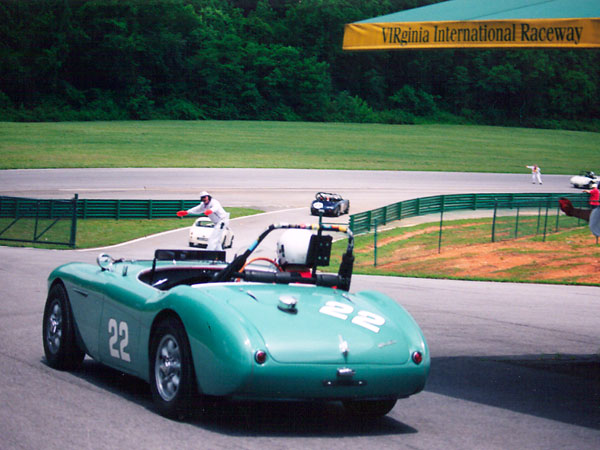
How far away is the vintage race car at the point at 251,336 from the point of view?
5.48m

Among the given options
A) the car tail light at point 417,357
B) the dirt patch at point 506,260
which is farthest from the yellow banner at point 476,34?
the dirt patch at point 506,260

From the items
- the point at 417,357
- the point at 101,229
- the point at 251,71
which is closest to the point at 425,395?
the point at 417,357

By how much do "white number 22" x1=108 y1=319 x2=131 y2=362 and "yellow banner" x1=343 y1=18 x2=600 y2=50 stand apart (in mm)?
4863

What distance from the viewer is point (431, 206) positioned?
138 ft

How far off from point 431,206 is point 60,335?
35986 millimetres

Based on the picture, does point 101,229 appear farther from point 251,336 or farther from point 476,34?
point 251,336

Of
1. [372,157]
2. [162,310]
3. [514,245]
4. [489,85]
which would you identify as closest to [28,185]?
[514,245]

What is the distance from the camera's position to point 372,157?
242 feet

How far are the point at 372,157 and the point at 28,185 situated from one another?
113 feet

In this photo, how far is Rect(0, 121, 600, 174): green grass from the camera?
2559 inches

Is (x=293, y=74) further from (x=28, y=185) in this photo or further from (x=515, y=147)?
(x=28, y=185)

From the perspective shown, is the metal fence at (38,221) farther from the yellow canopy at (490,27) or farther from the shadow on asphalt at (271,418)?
the shadow on asphalt at (271,418)

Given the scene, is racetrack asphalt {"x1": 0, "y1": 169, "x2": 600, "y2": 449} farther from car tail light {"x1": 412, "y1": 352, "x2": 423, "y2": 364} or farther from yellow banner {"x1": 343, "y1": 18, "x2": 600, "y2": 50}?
yellow banner {"x1": 343, "y1": 18, "x2": 600, "y2": 50}

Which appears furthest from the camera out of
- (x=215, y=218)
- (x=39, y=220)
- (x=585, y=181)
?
(x=585, y=181)
